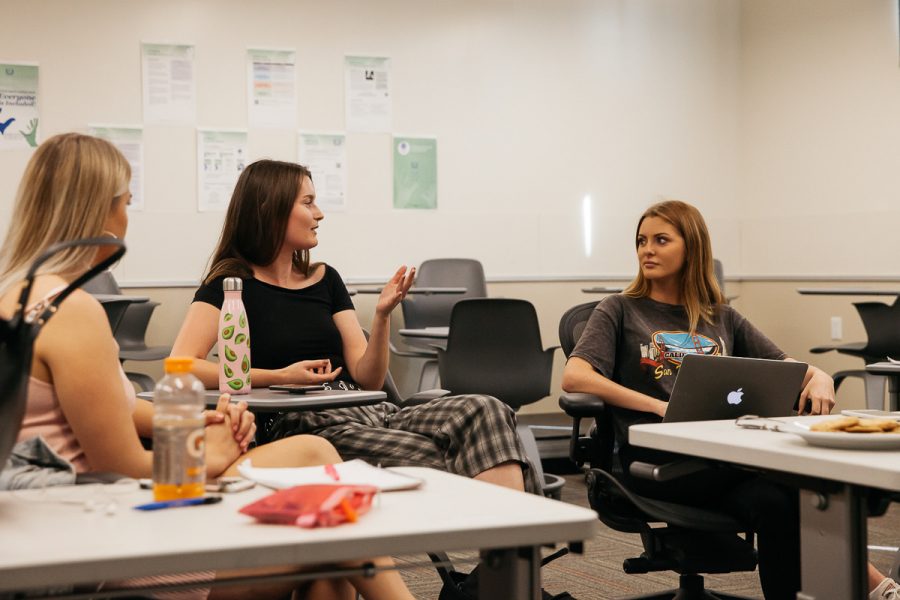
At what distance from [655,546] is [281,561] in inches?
64.8

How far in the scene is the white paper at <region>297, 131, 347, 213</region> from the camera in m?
6.54

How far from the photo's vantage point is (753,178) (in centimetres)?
761

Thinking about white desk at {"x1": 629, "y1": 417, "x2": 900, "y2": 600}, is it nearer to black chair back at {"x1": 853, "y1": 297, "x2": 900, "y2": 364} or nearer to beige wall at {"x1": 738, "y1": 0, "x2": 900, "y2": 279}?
black chair back at {"x1": 853, "y1": 297, "x2": 900, "y2": 364}

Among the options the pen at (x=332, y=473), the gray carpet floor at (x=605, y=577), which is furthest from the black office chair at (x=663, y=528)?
the pen at (x=332, y=473)

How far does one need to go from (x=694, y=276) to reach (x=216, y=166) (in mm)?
3947

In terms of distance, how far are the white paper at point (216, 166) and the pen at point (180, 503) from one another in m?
5.13

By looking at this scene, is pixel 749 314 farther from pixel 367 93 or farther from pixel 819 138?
pixel 367 93

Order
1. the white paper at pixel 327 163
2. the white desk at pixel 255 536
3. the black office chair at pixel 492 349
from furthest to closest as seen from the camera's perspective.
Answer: the white paper at pixel 327 163, the black office chair at pixel 492 349, the white desk at pixel 255 536

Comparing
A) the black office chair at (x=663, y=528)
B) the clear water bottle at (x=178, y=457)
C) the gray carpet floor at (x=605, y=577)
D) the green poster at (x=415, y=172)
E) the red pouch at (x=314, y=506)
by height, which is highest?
the green poster at (x=415, y=172)

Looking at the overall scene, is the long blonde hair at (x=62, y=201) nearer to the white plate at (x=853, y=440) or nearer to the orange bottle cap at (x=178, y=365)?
the orange bottle cap at (x=178, y=365)

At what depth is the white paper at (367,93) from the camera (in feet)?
21.8

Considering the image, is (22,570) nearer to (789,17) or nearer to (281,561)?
(281,561)

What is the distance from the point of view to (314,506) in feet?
3.94

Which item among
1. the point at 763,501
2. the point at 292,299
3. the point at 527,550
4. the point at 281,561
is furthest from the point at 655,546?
the point at 281,561
